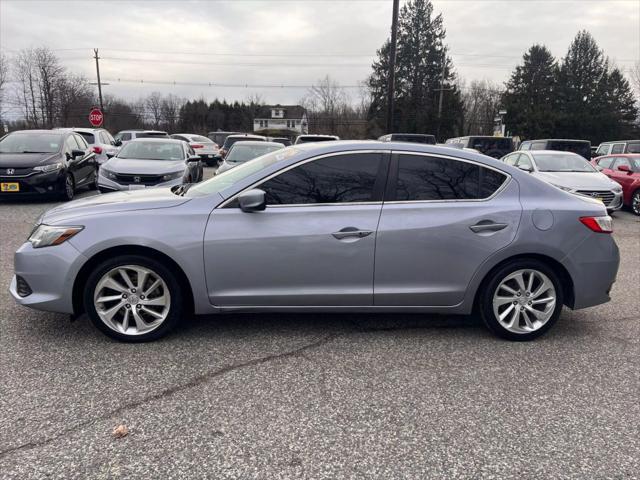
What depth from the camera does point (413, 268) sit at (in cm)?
379

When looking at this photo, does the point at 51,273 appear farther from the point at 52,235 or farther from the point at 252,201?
the point at 252,201

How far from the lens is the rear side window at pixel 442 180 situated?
12.7 feet

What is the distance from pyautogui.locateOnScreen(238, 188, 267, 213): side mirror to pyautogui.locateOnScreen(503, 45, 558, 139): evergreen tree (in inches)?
2061

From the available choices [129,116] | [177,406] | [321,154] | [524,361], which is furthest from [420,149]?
[129,116]

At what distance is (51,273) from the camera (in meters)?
3.59

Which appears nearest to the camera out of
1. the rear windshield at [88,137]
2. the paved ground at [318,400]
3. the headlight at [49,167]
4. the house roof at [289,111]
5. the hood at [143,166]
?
the paved ground at [318,400]

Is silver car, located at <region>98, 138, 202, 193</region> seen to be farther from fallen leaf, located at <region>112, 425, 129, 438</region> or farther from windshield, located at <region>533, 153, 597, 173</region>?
windshield, located at <region>533, 153, 597, 173</region>

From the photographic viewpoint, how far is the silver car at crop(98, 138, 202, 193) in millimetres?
9773

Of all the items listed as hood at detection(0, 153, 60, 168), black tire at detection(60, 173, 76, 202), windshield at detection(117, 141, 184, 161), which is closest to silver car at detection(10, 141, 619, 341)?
windshield at detection(117, 141, 184, 161)

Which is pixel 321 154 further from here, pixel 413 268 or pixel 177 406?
pixel 177 406

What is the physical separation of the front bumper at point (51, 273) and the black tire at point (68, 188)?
7973 mm

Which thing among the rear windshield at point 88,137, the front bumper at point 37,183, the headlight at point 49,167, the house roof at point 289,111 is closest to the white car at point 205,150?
the rear windshield at point 88,137

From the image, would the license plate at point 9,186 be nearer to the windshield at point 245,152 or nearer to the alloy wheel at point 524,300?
the windshield at point 245,152

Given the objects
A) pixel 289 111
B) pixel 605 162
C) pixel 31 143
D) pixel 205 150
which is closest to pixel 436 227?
pixel 31 143
